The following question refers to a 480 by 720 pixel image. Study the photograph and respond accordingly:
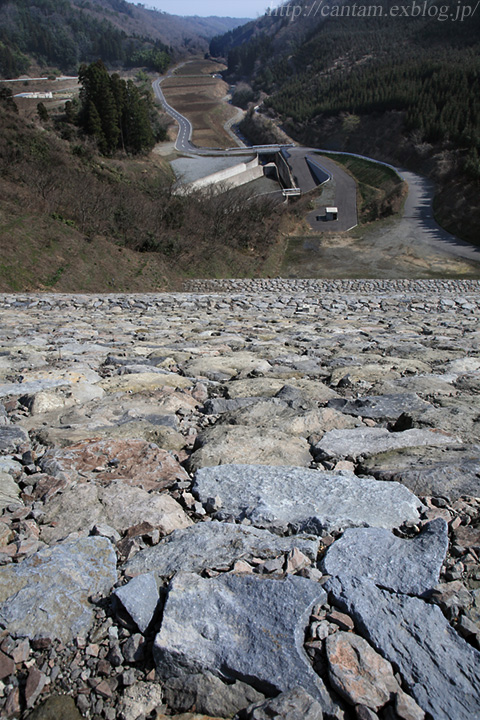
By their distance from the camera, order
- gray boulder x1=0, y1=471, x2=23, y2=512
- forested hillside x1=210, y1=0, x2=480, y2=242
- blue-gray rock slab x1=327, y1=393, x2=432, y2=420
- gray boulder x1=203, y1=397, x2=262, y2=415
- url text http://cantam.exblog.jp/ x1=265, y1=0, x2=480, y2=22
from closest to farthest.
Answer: gray boulder x1=0, y1=471, x2=23, y2=512
blue-gray rock slab x1=327, y1=393, x2=432, y2=420
gray boulder x1=203, y1=397, x2=262, y2=415
forested hillside x1=210, y1=0, x2=480, y2=242
url text http://cantam.exblog.jp/ x1=265, y1=0, x2=480, y2=22

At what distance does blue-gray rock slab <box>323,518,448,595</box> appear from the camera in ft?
6.37

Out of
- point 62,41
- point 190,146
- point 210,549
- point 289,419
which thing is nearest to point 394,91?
point 190,146

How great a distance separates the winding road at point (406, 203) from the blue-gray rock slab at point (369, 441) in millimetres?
30929

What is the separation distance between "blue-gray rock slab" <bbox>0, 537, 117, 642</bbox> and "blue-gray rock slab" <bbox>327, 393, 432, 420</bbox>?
7.99 feet

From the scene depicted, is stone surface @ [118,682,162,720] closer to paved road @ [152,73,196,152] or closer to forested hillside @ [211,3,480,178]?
forested hillside @ [211,3,480,178]

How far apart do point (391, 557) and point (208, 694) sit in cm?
94

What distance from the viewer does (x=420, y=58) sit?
78625mm

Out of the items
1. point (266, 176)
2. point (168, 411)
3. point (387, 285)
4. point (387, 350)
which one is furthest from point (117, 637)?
point (266, 176)

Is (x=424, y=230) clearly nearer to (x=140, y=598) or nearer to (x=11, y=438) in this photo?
(x=11, y=438)

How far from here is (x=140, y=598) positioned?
1880 millimetres

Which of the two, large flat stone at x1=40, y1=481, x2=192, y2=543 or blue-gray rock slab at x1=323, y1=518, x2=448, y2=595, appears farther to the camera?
large flat stone at x1=40, y1=481, x2=192, y2=543

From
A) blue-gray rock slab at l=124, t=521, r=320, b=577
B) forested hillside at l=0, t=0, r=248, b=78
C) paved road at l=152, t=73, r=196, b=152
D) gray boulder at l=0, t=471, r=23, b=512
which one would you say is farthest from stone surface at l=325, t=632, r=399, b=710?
forested hillside at l=0, t=0, r=248, b=78

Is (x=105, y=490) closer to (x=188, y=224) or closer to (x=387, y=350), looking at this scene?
(x=387, y=350)

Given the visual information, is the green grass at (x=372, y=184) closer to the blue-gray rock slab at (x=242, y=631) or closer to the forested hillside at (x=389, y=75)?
the forested hillside at (x=389, y=75)
